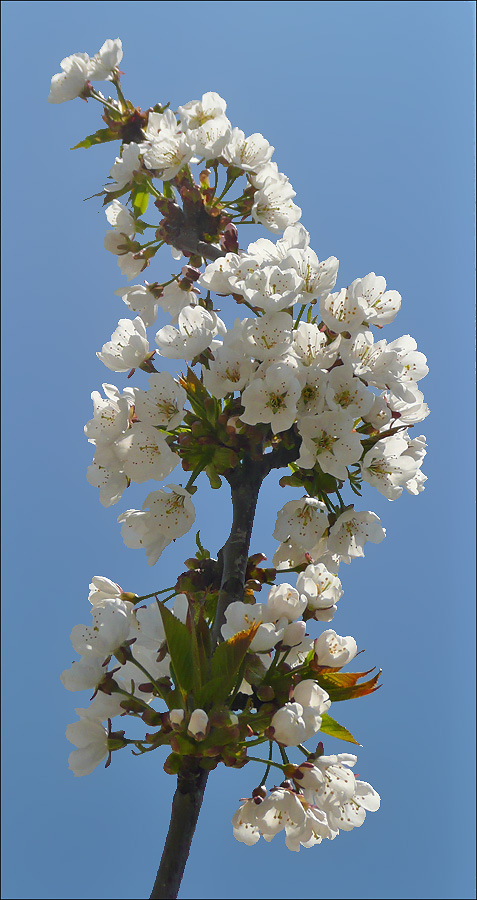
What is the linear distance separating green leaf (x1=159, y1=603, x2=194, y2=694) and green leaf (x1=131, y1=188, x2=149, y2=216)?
4.81 feet

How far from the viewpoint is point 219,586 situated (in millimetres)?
1911

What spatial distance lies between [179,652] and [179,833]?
0.38m

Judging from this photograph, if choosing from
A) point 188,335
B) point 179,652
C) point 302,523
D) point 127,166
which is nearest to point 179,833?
point 179,652

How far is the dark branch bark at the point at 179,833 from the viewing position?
1.48m

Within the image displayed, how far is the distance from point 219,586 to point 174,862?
65cm

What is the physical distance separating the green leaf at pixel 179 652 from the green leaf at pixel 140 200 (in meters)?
1.47

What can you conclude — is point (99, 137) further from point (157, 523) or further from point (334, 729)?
point (334, 729)

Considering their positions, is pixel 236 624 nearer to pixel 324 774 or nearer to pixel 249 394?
pixel 324 774

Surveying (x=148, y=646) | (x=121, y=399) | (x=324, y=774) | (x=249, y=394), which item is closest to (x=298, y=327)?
(x=249, y=394)

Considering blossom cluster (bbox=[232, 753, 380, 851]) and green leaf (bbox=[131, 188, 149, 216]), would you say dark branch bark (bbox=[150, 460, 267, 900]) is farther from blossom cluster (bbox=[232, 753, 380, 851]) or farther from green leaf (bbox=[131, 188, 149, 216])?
green leaf (bbox=[131, 188, 149, 216])

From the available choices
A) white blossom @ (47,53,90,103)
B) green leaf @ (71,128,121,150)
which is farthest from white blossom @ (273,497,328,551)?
white blossom @ (47,53,90,103)

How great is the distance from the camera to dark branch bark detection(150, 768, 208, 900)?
4.86 ft

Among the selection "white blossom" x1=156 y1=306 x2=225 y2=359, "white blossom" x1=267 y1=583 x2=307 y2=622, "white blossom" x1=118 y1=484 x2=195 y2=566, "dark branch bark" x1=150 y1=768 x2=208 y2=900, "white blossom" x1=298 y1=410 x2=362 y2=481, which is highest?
"white blossom" x1=156 y1=306 x2=225 y2=359

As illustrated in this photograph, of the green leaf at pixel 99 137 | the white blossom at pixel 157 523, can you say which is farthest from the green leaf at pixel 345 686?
the green leaf at pixel 99 137
